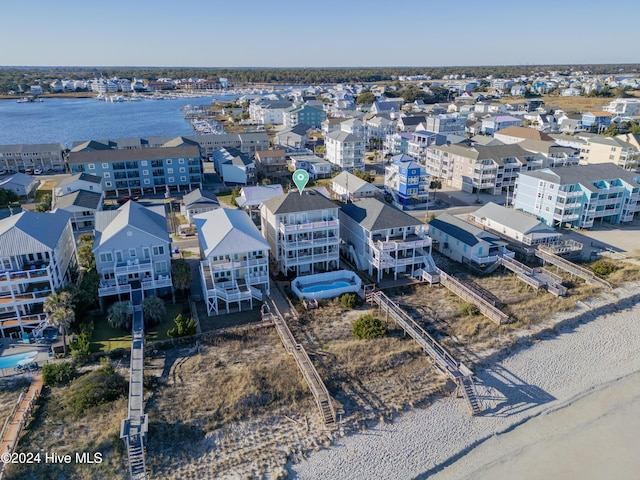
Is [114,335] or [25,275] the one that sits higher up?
[25,275]

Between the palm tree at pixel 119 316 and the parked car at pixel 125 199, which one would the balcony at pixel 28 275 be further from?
the parked car at pixel 125 199

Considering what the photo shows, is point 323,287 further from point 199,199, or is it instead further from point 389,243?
point 199,199

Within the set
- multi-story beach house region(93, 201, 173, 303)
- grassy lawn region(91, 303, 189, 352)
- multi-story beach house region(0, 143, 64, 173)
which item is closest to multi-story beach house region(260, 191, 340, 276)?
multi-story beach house region(93, 201, 173, 303)

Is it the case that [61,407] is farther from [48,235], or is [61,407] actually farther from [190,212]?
[190,212]

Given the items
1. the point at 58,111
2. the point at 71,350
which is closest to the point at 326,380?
the point at 71,350

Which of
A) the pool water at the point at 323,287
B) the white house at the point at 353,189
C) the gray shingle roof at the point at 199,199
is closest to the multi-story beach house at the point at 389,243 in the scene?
the pool water at the point at 323,287

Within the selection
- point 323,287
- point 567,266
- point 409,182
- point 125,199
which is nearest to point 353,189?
point 409,182

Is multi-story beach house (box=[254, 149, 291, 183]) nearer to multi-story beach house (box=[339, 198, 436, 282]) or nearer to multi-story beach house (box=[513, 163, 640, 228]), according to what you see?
multi-story beach house (box=[339, 198, 436, 282])
